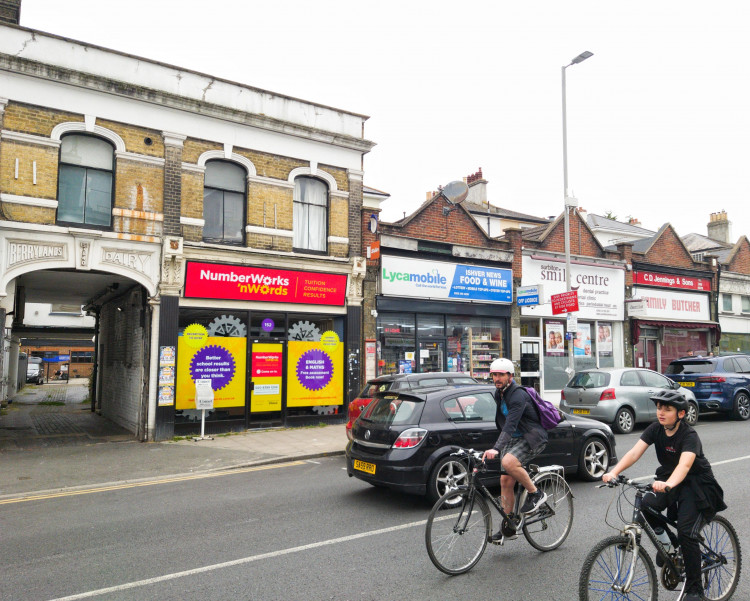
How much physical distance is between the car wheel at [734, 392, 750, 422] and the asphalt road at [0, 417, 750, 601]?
25.8 feet

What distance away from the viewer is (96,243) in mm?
12008

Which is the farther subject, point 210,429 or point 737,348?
point 737,348

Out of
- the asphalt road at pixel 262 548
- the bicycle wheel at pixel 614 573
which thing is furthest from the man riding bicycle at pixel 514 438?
the bicycle wheel at pixel 614 573

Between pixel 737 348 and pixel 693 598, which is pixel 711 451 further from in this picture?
pixel 737 348

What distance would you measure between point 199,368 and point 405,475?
7782 millimetres

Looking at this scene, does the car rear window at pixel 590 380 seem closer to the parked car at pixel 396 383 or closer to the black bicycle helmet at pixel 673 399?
the parked car at pixel 396 383

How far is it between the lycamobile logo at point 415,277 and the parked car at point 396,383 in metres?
5.92

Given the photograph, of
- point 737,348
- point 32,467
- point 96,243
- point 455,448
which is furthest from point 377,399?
point 737,348

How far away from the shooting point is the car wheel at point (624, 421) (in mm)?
13227

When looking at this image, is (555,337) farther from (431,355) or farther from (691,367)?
A: (431,355)

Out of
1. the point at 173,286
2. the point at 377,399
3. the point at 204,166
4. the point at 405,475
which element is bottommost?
the point at 405,475

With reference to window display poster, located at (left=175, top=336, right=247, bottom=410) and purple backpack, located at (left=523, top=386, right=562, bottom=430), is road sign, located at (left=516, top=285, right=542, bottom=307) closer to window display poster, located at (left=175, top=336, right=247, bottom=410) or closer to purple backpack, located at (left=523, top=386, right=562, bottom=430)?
window display poster, located at (left=175, top=336, right=247, bottom=410)

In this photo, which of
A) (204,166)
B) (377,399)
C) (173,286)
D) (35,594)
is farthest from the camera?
(204,166)

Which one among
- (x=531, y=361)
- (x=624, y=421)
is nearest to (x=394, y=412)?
(x=624, y=421)
